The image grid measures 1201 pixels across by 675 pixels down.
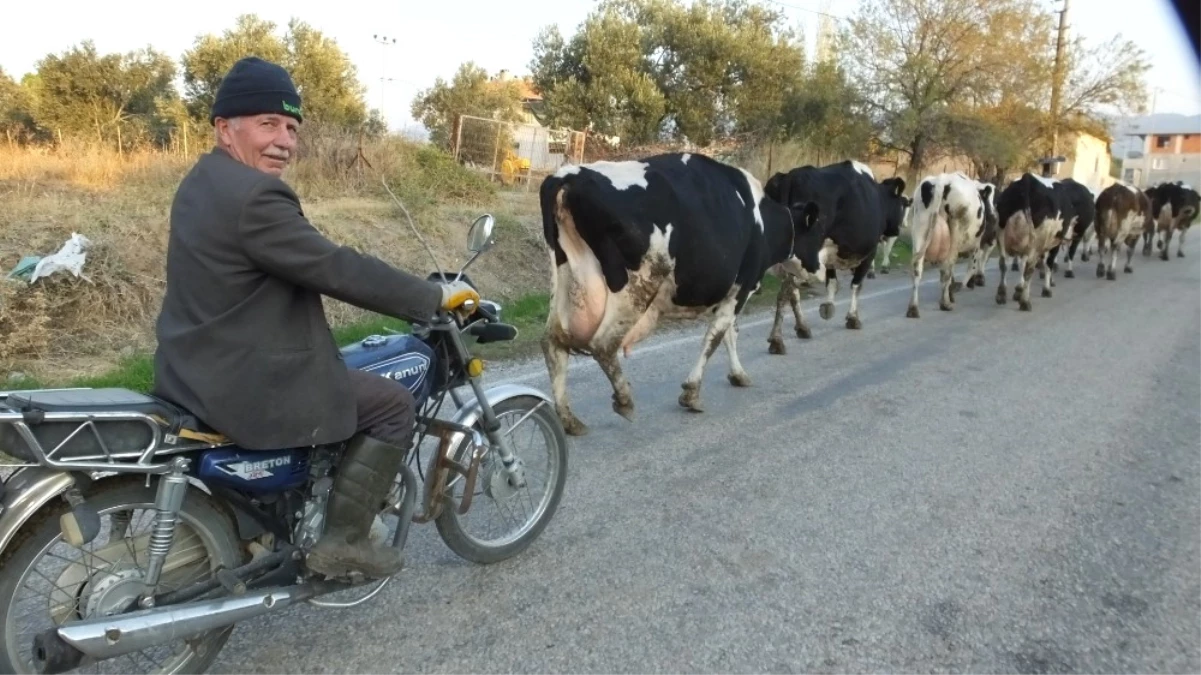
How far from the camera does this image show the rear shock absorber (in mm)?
2438

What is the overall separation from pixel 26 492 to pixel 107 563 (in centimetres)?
35

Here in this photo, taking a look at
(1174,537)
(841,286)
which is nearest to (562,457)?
(1174,537)

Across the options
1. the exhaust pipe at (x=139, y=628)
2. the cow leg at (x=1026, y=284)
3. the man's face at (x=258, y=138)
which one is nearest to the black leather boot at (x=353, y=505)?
the exhaust pipe at (x=139, y=628)

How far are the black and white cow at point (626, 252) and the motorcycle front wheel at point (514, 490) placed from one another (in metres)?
1.54

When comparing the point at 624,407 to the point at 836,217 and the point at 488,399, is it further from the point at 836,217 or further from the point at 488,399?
the point at 836,217

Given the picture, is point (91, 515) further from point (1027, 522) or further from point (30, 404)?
point (1027, 522)

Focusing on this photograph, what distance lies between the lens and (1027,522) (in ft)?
14.3

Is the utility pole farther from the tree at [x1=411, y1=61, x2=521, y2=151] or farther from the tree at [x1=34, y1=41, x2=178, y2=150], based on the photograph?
the tree at [x1=34, y1=41, x2=178, y2=150]

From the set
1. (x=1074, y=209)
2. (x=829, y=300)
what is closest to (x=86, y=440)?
Result: (x=829, y=300)

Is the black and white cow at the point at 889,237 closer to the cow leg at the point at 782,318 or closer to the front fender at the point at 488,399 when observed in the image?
the cow leg at the point at 782,318

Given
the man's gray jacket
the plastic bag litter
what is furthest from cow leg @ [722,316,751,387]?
the plastic bag litter

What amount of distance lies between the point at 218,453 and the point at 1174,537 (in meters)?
4.40

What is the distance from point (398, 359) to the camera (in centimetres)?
305

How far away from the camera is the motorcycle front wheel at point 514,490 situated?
351 cm
